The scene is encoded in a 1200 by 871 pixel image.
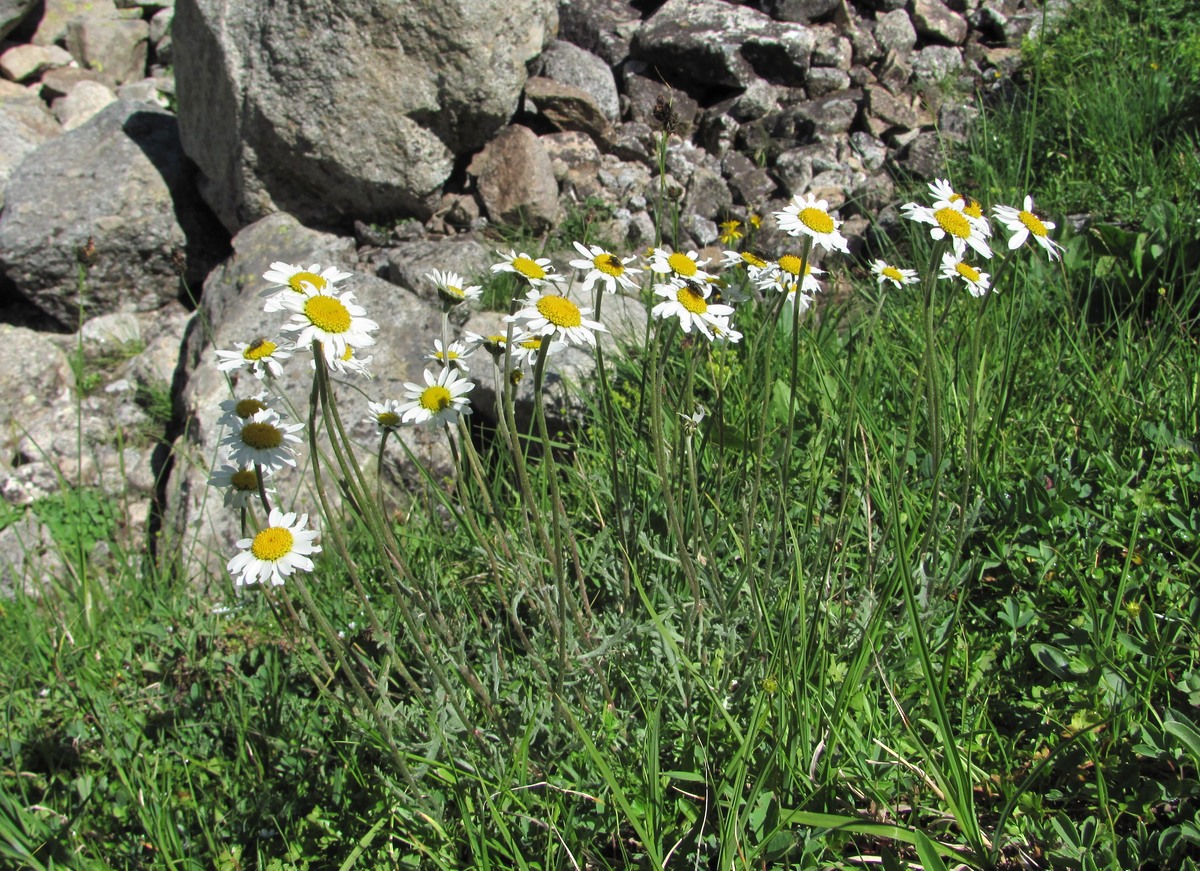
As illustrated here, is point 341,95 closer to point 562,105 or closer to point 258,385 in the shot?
point 562,105

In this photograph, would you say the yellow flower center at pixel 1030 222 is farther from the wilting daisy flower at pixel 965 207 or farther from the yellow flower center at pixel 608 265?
the yellow flower center at pixel 608 265

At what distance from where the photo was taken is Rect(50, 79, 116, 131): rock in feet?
22.5

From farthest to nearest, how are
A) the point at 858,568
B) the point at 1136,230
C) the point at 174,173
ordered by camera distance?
1. the point at 174,173
2. the point at 1136,230
3. the point at 858,568

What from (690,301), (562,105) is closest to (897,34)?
(562,105)

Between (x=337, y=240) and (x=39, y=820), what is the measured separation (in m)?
3.51

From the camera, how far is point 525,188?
4.83 metres

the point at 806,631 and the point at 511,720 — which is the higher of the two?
the point at 806,631

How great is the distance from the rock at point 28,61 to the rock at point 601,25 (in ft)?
15.2

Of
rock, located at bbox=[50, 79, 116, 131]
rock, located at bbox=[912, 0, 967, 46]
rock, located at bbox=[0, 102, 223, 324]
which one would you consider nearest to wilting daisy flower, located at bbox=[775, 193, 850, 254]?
rock, located at bbox=[0, 102, 223, 324]

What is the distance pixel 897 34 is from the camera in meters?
5.72

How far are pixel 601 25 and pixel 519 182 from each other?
1.84 metres

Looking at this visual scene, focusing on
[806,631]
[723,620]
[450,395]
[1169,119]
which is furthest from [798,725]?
[1169,119]

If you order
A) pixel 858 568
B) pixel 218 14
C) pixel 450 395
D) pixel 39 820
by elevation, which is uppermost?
pixel 218 14

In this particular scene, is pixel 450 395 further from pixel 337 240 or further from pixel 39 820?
pixel 337 240
